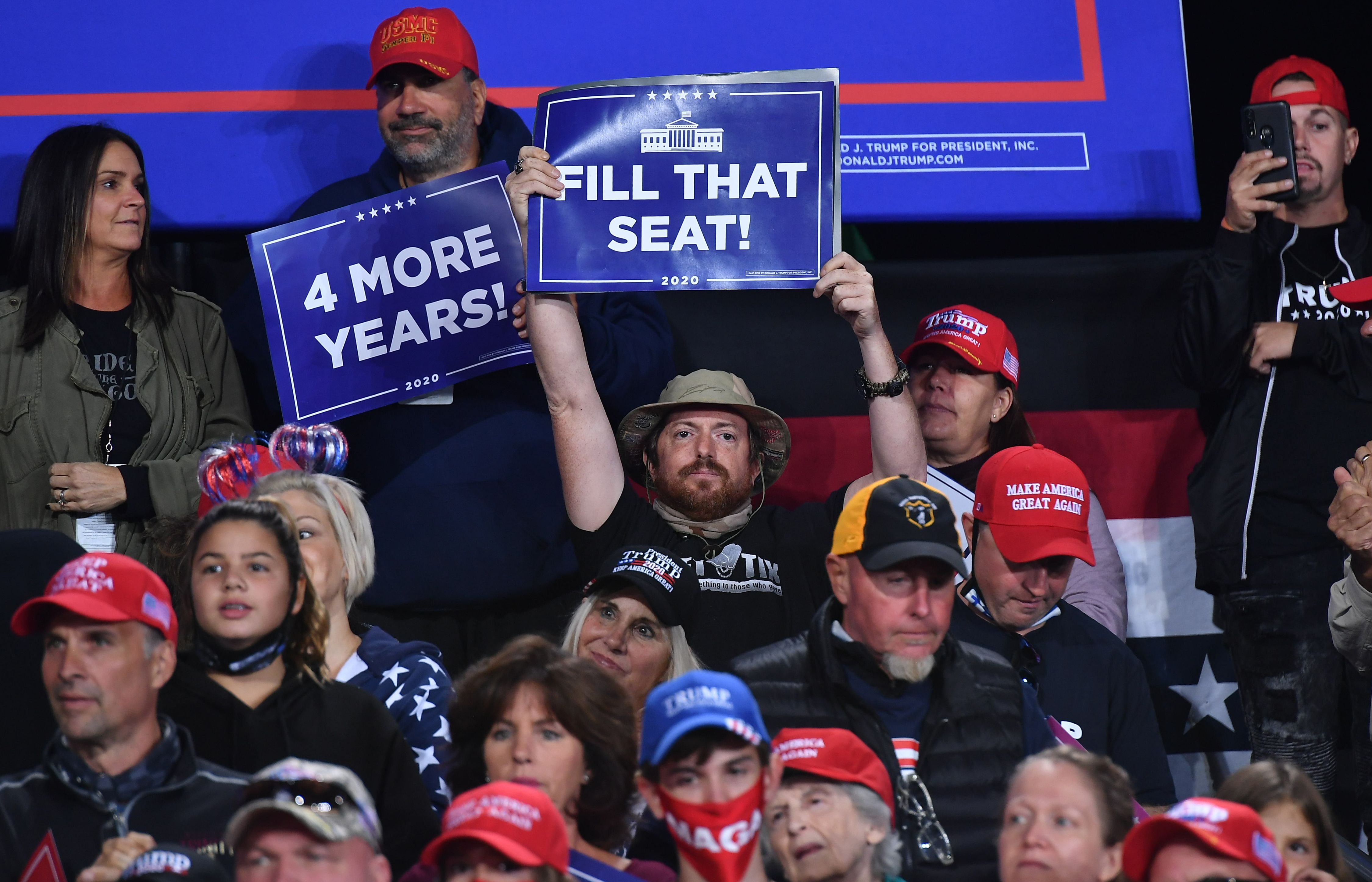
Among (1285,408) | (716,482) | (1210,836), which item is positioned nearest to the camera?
(1210,836)

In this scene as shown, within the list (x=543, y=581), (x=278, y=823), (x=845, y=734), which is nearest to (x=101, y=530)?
(x=543, y=581)

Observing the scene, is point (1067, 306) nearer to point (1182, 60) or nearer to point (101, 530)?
point (1182, 60)

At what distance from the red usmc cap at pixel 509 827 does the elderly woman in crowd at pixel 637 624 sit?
1.11 m

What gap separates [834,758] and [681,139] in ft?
5.47

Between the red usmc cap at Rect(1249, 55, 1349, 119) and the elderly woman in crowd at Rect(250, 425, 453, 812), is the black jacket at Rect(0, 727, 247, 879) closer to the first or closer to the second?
the elderly woman in crowd at Rect(250, 425, 453, 812)

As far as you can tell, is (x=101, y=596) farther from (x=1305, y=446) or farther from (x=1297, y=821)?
(x=1305, y=446)

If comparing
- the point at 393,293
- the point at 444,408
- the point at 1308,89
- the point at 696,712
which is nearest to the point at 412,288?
the point at 393,293

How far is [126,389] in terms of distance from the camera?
3816 millimetres

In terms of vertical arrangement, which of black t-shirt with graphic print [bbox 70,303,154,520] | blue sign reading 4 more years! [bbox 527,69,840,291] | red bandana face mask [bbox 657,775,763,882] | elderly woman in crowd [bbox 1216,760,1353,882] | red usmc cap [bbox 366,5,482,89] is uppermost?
red usmc cap [bbox 366,5,482,89]

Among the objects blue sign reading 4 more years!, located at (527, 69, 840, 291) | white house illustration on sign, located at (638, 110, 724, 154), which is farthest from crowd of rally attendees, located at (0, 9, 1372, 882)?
white house illustration on sign, located at (638, 110, 724, 154)

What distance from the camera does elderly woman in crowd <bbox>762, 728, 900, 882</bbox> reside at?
2.47m

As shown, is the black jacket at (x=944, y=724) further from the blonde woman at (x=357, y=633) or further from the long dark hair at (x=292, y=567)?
the long dark hair at (x=292, y=567)

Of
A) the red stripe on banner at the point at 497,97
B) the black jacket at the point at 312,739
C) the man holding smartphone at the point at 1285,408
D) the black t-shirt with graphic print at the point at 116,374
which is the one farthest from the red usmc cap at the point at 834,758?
the red stripe on banner at the point at 497,97

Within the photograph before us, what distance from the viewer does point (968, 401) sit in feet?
14.1
